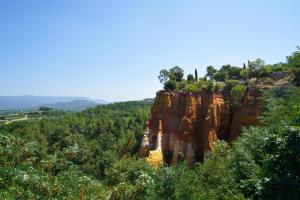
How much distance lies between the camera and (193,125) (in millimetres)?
46781

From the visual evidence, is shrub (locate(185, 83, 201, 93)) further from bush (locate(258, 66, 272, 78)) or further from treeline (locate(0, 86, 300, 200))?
treeline (locate(0, 86, 300, 200))

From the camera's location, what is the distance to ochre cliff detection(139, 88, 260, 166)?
43.6 meters

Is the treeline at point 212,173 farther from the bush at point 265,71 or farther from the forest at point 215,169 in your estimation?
the bush at point 265,71

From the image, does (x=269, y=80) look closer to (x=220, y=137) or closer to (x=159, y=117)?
(x=220, y=137)

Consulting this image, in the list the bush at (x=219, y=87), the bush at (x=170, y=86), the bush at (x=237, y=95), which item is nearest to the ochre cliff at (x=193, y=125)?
the bush at (x=237, y=95)

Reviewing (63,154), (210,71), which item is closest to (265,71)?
(210,71)

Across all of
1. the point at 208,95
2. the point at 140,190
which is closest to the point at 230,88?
the point at 208,95

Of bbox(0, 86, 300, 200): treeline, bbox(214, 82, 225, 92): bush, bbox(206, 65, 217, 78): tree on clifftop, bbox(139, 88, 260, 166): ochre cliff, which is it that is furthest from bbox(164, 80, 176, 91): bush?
bbox(0, 86, 300, 200): treeline

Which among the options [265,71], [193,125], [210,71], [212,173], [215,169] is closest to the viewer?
[212,173]

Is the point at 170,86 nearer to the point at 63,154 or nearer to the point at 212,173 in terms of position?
the point at 63,154

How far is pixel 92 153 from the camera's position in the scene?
7006cm

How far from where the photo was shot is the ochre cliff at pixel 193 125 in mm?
43594

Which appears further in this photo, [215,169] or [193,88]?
[193,88]

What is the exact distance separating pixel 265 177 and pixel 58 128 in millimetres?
73141
